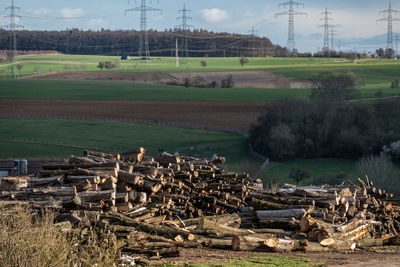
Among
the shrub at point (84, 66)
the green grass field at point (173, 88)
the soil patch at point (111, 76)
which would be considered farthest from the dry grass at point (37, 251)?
the shrub at point (84, 66)

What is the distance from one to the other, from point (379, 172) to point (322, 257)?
124 feet

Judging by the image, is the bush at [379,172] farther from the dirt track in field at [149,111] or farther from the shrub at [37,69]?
the shrub at [37,69]

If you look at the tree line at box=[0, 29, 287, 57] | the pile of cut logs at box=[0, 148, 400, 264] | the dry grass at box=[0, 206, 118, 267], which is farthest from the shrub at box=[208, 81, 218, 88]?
the dry grass at box=[0, 206, 118, 267]

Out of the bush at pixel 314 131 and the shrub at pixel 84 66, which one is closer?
the bush at pixel 314 131

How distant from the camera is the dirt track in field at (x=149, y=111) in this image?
70.0m

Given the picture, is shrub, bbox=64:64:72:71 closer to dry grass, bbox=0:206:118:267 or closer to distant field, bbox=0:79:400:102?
distant field, bbox=0:79:400:102

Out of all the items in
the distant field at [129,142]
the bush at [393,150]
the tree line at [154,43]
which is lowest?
the bush at [393,150]

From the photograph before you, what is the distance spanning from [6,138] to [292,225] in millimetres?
45534

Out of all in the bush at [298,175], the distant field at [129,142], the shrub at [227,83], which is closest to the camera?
the bush at [298,175]

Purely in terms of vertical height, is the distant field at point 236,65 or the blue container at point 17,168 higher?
the distant field at point 236,65

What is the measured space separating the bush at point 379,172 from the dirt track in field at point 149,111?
16.3 m

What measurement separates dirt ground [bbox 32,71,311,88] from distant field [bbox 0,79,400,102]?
7.84 m

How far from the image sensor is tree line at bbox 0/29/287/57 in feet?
541

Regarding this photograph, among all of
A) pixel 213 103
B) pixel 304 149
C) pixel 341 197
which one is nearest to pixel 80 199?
→ pixel 341 197
